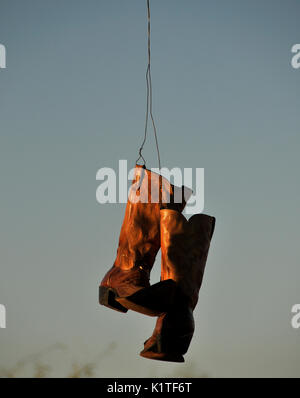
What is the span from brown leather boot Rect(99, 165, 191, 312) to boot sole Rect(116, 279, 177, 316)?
213mm

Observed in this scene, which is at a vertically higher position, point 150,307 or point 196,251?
point 196,251

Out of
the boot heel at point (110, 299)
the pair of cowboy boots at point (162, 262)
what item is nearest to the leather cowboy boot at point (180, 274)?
the pair of cowboy boots at point (162, 262)

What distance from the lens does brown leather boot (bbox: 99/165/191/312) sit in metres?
2.96

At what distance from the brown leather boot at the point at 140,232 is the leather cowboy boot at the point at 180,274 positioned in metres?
0.14

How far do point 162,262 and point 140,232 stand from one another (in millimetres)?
224

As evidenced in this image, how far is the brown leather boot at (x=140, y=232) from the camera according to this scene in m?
2.96

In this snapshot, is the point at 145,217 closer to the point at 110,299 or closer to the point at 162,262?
the point at 162,262

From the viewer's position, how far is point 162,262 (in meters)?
2.84

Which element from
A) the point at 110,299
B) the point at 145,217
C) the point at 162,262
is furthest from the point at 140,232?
the point at 110,299

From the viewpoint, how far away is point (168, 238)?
9.36ft
